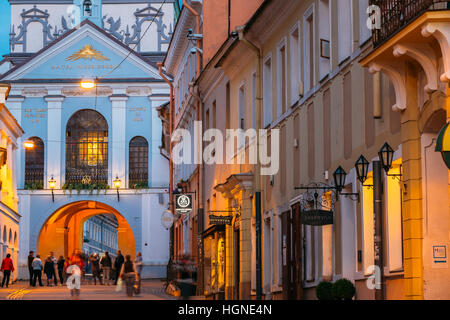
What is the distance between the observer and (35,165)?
57906 millimetres

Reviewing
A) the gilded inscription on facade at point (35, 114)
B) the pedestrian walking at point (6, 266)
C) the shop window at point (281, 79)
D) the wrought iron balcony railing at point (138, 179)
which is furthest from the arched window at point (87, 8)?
the shop window at point (281, 79)

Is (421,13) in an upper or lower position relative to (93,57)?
lower

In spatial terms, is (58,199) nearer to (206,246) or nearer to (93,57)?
(93,57)

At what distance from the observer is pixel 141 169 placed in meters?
58.7

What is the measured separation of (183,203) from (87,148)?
26646mm

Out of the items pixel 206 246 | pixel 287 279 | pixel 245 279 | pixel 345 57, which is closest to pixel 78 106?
pixel 206 246

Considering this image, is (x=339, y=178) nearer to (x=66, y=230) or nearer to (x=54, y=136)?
(x=54, y=136)

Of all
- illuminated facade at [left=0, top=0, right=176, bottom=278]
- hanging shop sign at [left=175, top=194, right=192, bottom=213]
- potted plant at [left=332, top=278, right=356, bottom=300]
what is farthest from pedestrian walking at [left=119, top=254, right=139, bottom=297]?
illuminated facade at [left=0, top=0, right=176, bottom=278]

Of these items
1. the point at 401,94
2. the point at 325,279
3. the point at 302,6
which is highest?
the point at 302,6

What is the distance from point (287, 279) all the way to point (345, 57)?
580 cm

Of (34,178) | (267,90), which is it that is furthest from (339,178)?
(34,178)

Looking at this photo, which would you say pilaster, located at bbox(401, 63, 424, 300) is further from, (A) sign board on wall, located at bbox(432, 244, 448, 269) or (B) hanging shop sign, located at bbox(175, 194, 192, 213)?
(B) hanging shop sign, located at bbox(175, 194, 192, 213)

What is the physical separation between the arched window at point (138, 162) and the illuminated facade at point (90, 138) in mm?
56

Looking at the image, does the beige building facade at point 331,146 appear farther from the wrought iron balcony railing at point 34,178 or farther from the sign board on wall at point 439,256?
the wrought iron balcony railing at point 34,178
